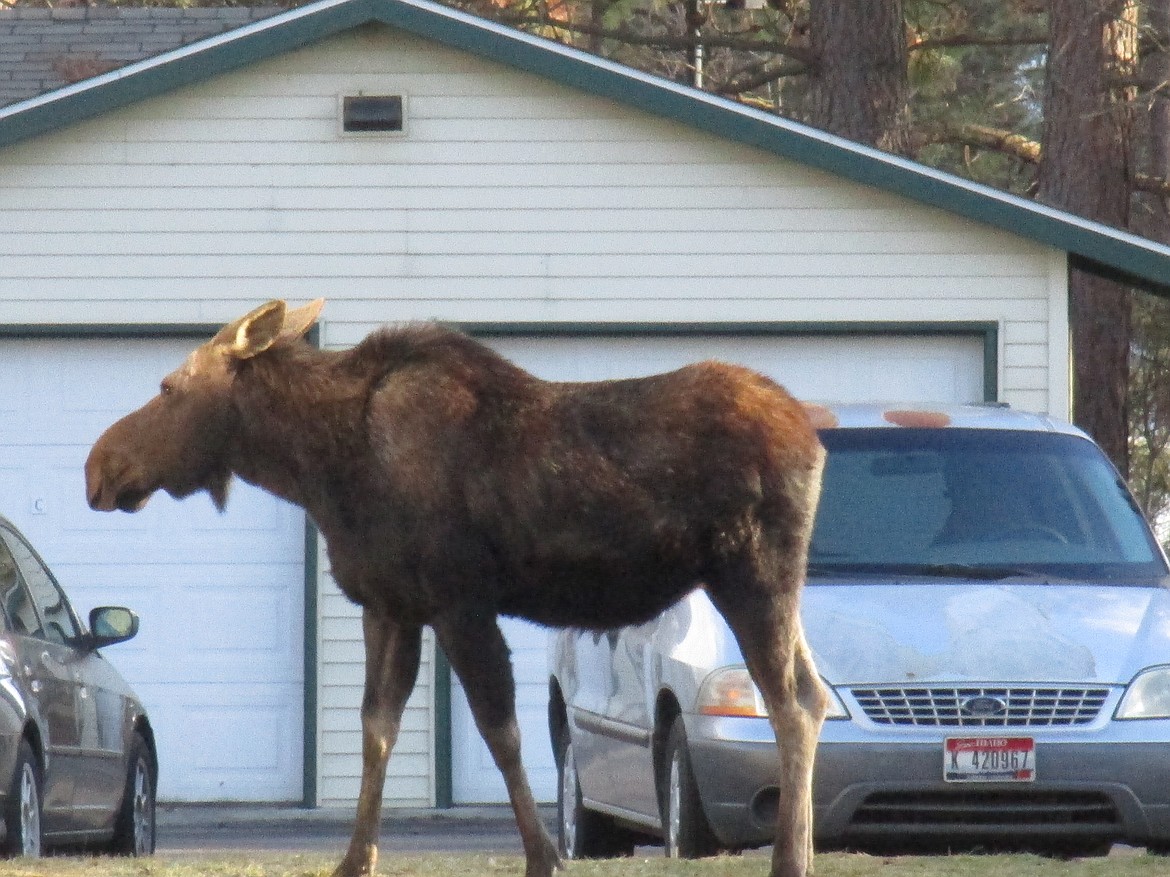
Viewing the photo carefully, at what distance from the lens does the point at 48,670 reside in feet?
28.9

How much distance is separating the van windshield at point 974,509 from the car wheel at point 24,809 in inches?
116

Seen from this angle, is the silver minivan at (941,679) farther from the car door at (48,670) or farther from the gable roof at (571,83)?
the gable roof at (571,83)

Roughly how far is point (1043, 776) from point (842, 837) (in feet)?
2.30

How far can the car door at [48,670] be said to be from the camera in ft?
28.1

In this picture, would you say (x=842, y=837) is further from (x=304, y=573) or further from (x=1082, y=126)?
(x=1082, y=126)

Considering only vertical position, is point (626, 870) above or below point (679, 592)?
below

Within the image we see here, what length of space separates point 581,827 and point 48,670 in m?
2.32

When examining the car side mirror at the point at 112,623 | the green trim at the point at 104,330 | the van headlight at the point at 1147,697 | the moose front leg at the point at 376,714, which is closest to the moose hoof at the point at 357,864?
the moose front leg at the point at 376,714

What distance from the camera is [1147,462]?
89.0 ft

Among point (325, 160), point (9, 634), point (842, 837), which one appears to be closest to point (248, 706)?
point (325, 160)

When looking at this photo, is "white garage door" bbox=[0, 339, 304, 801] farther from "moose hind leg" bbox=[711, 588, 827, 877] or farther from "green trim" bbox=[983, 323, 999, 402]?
"moose hind leg" bbox=[711, 588, 827, 877]

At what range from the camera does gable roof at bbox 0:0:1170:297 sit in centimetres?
1291

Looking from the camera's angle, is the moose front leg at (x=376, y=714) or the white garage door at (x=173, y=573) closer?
the moose front leg at (x=376, y=714)

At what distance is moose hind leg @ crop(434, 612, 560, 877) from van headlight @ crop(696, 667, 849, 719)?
178 cm
